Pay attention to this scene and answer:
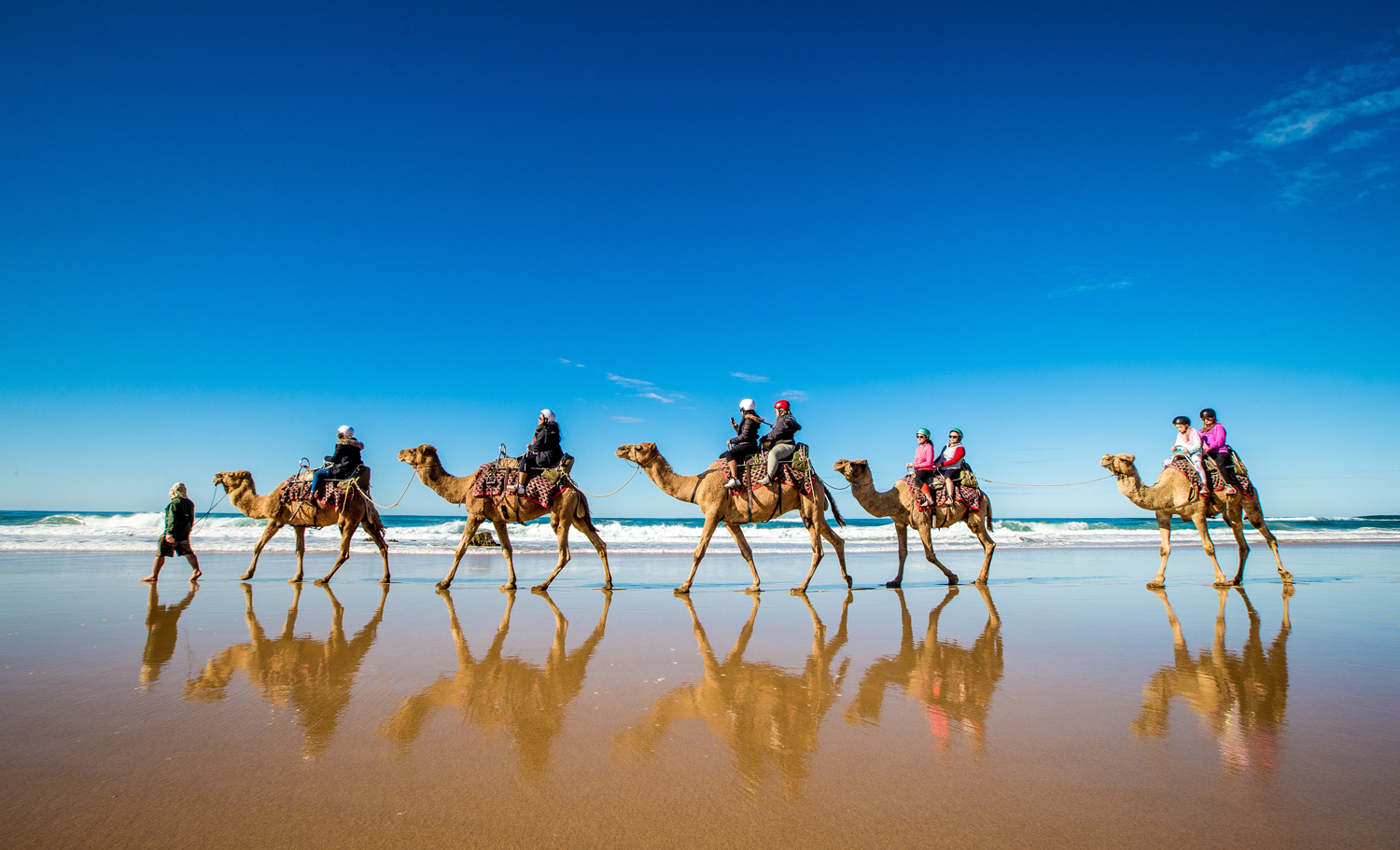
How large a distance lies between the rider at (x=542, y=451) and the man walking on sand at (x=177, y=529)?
230 inches

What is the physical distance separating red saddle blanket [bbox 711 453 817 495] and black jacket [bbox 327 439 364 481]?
23.2 feet

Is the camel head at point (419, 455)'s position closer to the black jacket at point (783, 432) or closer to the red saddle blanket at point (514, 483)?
the red saddle blanket at point (514, 483)

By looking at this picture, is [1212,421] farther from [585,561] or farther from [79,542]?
[79,542]

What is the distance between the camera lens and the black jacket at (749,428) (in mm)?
10914

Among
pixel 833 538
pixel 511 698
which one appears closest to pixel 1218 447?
pixel 833 538

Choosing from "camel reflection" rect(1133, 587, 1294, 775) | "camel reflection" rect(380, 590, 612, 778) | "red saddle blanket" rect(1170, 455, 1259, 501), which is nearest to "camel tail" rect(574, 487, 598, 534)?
"camel reflection" rect(380, 590, 612, 778)

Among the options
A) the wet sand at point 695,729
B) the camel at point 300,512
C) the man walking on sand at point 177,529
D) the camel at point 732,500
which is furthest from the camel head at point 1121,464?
the man walking on sand at point 177,529

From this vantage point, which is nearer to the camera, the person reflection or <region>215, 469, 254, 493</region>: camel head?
the person reflection

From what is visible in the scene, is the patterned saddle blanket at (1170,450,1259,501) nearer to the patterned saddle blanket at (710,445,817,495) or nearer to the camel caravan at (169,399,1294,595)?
the camel caravan at (169,399,1294,595)

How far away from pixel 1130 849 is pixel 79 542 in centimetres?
2970

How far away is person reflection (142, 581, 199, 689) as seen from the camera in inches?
209

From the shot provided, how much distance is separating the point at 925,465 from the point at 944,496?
687mm

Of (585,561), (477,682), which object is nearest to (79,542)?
(585,561)

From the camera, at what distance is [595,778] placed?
3.19 meters
